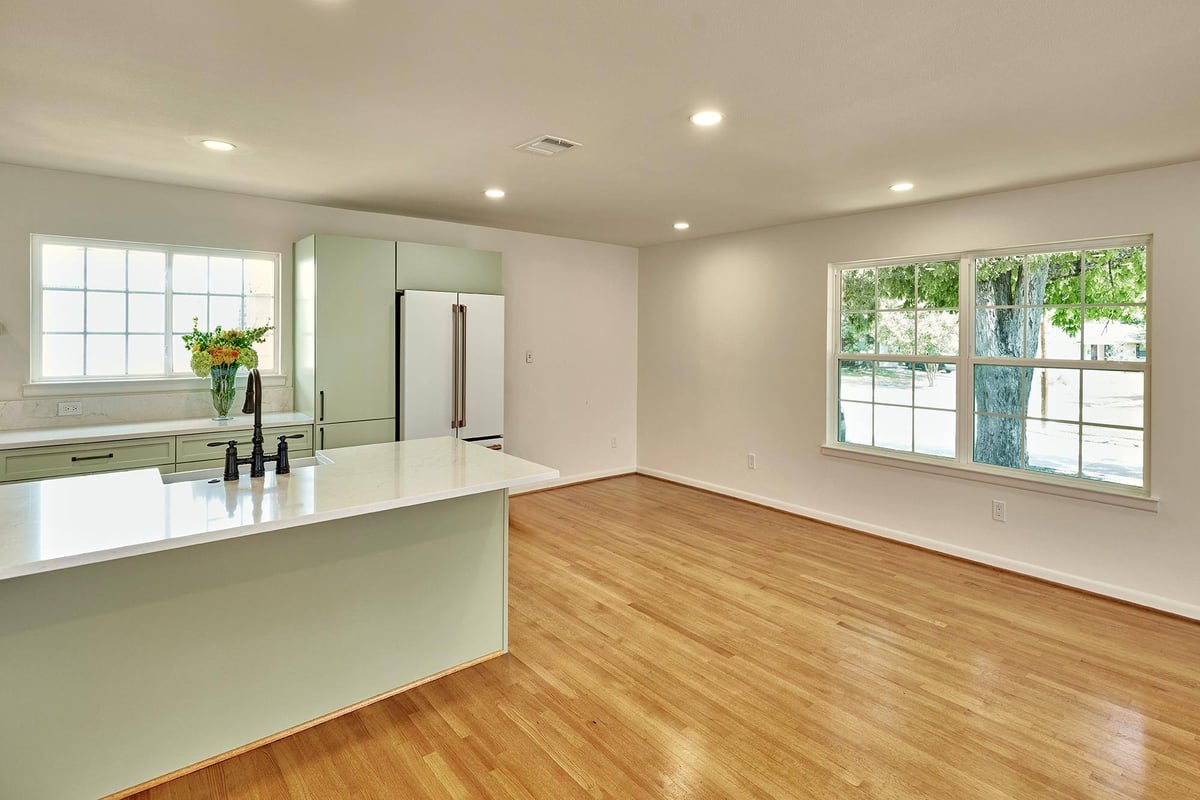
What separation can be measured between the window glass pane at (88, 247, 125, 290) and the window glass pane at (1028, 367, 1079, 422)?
567 centimetres

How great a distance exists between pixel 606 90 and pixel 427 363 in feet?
8.59

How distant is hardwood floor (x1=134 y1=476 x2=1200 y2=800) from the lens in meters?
2.04

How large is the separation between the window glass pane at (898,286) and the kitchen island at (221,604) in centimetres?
324

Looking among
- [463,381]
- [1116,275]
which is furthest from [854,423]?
[463,381]

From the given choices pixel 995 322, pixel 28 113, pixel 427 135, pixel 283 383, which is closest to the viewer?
pixel 28 113

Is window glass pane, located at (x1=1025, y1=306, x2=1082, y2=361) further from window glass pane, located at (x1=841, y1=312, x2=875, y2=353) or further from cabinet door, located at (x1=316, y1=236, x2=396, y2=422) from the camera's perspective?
cabinet door, located at (x1=316, y1=236, x2=396, y2=422)

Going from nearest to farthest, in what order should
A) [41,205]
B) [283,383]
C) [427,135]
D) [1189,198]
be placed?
1. [427,135]
2. [1189,198]
3. [41,205]
4. [283,383]

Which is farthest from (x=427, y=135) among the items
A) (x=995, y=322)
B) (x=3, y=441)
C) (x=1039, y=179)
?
(x=995, y=322)

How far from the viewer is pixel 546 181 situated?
3799 millimetres

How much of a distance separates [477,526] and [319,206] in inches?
119

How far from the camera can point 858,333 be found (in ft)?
15.9

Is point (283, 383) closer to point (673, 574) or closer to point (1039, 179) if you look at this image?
point (673, 574)

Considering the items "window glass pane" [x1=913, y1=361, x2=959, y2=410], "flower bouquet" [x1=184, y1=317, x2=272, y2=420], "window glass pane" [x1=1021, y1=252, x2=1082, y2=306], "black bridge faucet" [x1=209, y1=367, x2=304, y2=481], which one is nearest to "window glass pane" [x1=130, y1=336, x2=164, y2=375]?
"flower bouquet" [x1=184, y1=317, x2=272, y2=420]

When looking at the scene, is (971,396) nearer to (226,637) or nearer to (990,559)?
(990,559)
